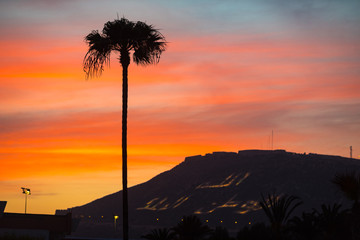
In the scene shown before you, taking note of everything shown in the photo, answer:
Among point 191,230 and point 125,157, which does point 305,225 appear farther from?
point 125,157

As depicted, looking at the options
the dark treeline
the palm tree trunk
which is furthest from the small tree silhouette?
the palm tree trunk

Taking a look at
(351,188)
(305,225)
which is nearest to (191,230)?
(305,225)

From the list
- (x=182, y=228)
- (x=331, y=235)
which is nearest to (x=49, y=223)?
(x=182, y=228)

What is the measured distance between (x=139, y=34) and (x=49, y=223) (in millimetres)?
35568

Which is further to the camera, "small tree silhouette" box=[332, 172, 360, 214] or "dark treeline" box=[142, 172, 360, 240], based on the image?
"dark treeline" box=[142, 172, 360, 240]

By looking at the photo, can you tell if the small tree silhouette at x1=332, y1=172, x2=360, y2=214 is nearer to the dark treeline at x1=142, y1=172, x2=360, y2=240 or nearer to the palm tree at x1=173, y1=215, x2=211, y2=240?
the dark treeline at x1=142, y1=172, x2=360, y2=240

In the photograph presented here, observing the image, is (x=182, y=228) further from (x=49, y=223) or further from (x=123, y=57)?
(x=49, y=223)

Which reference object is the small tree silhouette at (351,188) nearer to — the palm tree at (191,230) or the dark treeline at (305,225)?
the dark treeline at (305,225)

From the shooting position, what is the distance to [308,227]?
46812 millimetres

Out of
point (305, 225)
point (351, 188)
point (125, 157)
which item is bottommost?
point (305, 225)

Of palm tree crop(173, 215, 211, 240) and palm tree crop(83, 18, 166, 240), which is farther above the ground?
palm tree crop(83, 18, 166, 240)

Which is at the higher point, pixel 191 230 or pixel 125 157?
pixel 125 157

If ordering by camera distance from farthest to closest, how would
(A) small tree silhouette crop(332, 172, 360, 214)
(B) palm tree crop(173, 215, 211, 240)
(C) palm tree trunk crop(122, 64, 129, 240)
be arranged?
1. (B) palm tree crop(173, 215, 211, 240)
2. (A) small tree silhouette crop(332, 172, 360, 214)
3. (C) palm tree trunk crop(122, 64, 129, 240)

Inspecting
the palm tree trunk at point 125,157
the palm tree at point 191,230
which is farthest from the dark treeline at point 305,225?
the palm tree trunk at point 125,157
